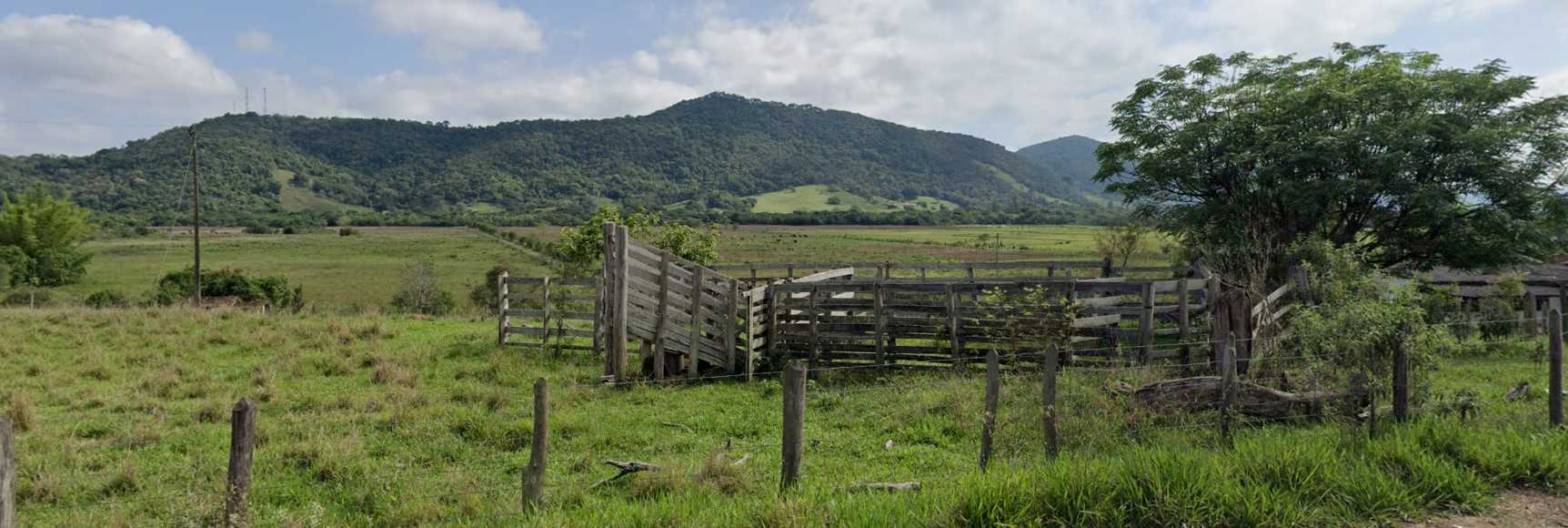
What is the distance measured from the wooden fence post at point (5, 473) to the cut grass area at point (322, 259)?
123 ft

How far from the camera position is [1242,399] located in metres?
7.70

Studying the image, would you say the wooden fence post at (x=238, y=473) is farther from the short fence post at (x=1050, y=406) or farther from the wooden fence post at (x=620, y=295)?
the wooden fence post at (x=620, y=295)

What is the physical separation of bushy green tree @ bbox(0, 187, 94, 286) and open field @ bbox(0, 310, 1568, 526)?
2143 inches

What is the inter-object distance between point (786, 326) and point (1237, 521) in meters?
9.34

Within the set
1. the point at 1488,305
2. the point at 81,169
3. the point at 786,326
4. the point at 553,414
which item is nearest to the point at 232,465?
the point at 553,414

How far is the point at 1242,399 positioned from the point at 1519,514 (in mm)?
2709

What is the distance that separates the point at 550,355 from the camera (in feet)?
49.7

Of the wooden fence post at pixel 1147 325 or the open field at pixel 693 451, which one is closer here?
the open field at pixel 693 451

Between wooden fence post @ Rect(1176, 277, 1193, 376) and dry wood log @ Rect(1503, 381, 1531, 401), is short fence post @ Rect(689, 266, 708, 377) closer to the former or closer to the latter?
wooden fence post @ Rect(1176, 277, 1193, 376)

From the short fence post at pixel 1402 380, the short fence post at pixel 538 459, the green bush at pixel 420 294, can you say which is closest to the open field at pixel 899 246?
the green bush at pixel 420 294

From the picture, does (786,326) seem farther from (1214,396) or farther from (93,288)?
(93,288)

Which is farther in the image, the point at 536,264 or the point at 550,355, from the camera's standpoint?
the point at 536,264

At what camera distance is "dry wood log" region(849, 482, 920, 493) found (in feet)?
19.3

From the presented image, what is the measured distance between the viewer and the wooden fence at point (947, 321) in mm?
12352
